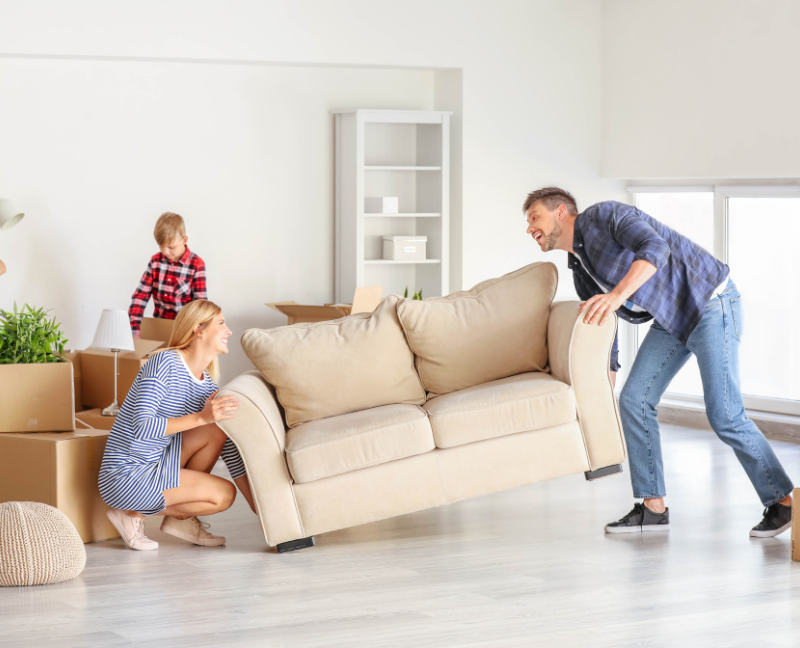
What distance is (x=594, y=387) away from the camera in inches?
148

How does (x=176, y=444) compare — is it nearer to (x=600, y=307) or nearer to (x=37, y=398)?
Result: (x=37, y=398)

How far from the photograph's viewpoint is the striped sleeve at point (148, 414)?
3.52 meters

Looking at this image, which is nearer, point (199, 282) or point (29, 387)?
point (29, 387)

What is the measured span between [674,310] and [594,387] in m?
0.40

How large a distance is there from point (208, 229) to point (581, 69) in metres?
2.72

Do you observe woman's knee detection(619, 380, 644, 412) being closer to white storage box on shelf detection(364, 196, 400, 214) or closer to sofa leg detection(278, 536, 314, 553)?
sofa leg detection(278, 536, 314, 553)

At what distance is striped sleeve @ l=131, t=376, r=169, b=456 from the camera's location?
3.52 m

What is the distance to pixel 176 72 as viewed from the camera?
6379mm

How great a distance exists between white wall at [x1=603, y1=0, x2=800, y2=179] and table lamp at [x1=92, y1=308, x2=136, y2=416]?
354 centimetres

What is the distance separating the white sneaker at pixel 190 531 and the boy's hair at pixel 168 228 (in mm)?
→ 2387

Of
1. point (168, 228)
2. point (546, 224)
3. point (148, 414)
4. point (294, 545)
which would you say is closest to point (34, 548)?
point (148, 414)

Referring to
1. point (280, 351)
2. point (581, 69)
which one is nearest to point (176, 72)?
point (581, 69)

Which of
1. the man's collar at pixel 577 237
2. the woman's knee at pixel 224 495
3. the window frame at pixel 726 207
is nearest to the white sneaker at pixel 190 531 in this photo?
the woman's knee at pixel 224 495

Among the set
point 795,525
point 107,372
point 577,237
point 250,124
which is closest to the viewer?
point 795,525
